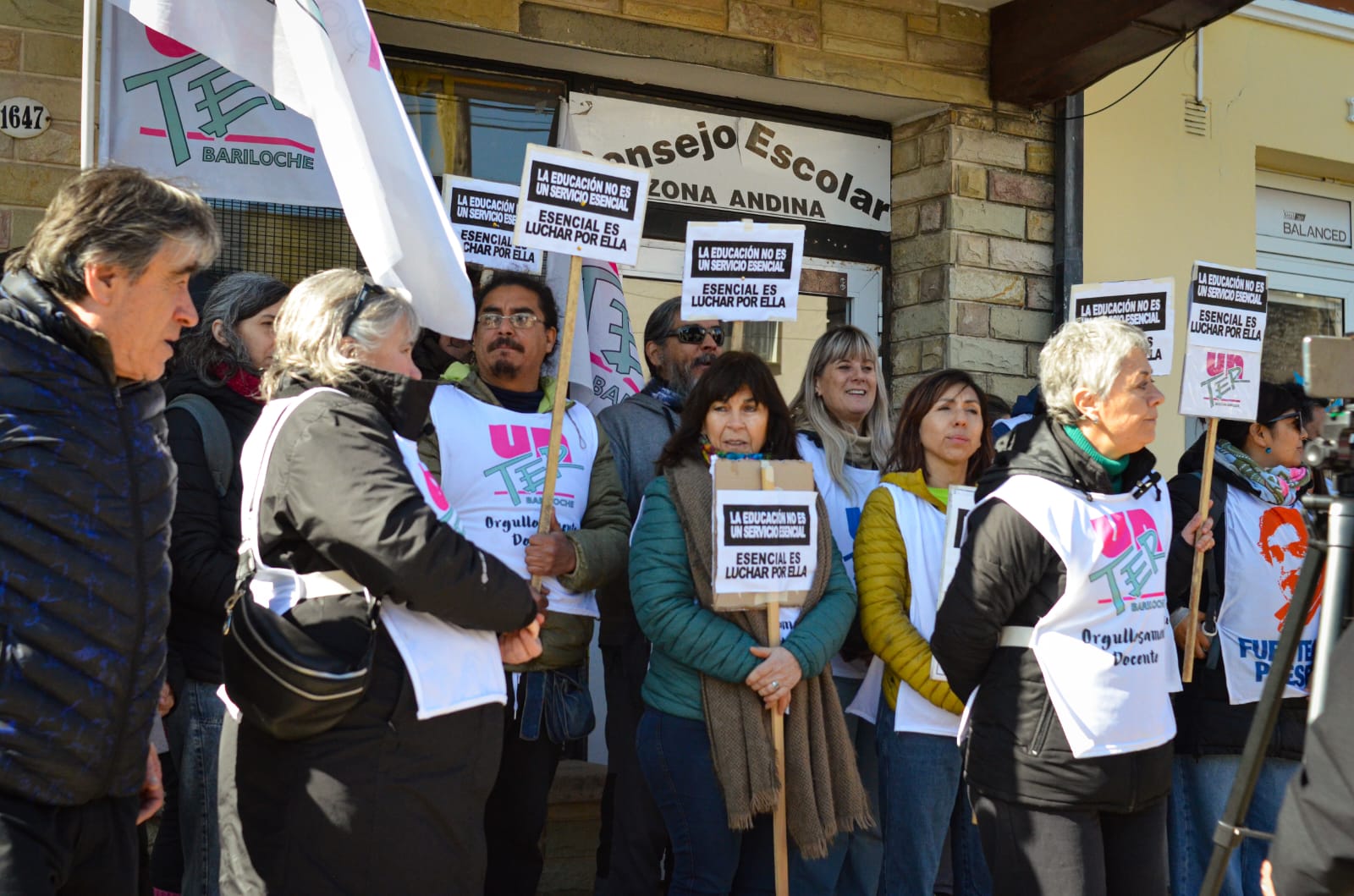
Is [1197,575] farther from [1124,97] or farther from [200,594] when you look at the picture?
[1124,97]

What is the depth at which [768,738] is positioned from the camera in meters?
3.97

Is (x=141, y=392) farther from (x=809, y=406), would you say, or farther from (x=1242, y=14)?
(x=1242, y=14)

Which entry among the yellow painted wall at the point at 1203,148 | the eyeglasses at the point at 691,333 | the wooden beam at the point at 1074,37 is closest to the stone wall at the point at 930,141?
the wooden beam at the point at 1074,37

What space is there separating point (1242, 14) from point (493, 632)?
642 centimetres

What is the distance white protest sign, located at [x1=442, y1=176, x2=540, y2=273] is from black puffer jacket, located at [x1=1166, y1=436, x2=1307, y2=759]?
2524 mm

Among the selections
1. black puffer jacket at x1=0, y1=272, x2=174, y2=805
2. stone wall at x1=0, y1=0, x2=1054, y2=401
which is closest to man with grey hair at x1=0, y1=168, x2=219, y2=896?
black puffer jacket at x1=0, y1=272, x2=174, y2=805

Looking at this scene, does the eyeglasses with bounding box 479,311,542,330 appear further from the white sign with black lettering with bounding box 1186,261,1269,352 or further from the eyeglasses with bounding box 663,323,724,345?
the white sign with black lettering with bounding box 1186,261,1269,352

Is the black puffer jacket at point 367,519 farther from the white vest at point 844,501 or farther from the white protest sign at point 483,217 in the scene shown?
the white protest sign at point 483,217

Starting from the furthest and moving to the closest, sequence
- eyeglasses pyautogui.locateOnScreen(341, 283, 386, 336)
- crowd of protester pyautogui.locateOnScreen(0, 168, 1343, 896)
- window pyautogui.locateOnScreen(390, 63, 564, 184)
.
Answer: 1. window pyautogui.locateOnScreen(390, 63, 564, 184)
2. eyeglasses pyautogui.locateOnScreen(341, 283, 386, 336)
3. crowd of protester pyautogui.locateOnScreen(0, 168, 1343, 896)

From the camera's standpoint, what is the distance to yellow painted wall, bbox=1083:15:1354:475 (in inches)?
286

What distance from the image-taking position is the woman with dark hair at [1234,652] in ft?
15.9

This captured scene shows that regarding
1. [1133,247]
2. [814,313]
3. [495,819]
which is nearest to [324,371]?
[495,819]

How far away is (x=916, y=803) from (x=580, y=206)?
2099 millimetres

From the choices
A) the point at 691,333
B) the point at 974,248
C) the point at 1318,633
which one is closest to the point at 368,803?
the point at 1318,633
